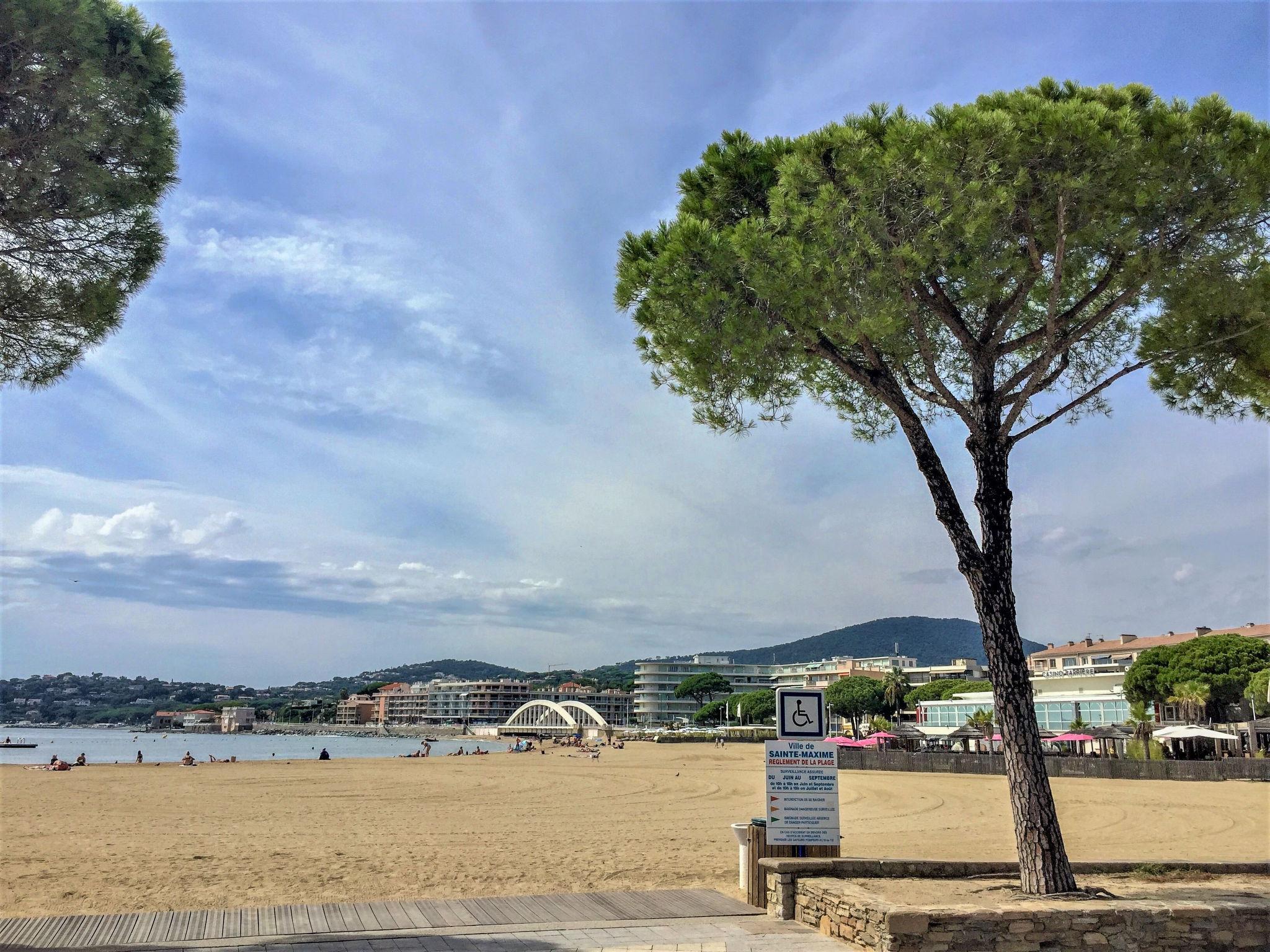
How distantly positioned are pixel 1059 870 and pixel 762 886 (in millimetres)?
2800

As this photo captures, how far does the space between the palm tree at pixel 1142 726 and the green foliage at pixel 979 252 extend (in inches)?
1061

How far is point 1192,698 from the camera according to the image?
4206 cm

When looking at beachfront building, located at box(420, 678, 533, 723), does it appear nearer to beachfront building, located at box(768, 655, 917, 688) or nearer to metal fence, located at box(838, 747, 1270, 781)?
beachfront building, located at box(768, 655, 917, 688)

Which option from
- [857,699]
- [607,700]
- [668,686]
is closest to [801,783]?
[857,699]

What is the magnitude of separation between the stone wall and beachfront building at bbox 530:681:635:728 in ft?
562

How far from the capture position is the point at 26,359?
810 cm

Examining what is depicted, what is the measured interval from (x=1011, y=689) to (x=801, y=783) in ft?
7.65

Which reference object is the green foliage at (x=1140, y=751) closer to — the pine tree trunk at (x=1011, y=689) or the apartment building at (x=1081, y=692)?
the apartment building at (x=1081, y=692)

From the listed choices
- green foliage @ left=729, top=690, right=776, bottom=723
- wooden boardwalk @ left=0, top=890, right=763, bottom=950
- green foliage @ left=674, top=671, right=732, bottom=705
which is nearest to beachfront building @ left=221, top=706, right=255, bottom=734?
green foliage @ left=674, top=671, right=732, bottom=705

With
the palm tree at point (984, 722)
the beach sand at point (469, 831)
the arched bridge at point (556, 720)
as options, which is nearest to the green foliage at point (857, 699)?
the arched bridge at point (556, 720)

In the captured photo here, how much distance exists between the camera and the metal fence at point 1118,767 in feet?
88.8

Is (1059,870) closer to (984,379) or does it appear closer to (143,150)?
(984,379)

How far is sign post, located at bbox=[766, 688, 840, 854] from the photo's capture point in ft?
28.7

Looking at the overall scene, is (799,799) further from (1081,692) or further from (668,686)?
(668,686)
